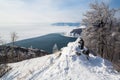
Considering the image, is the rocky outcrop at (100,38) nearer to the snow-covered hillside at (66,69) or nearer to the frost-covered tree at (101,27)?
the frost-covered tree at (101,27)

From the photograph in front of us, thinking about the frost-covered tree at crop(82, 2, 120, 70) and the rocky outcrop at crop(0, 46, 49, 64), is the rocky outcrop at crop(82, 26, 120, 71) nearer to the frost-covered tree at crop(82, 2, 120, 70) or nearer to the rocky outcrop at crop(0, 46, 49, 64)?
the frost-covered tree at crop(82, 2, 120, 70)

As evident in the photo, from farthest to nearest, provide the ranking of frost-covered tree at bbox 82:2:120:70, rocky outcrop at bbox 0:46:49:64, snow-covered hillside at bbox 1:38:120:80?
rocky outcrop at bbox 0:46:49:64 < frost-covered tree at bbox 82:2:120:70 < snow-covered hillside at bbox 1:38:120:80

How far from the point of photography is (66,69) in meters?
18.2

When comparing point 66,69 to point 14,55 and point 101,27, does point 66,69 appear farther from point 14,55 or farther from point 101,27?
point 14,55

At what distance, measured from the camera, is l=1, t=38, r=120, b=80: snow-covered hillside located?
1723 cm

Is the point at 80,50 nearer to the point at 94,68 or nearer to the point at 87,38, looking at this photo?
the point at 94,68

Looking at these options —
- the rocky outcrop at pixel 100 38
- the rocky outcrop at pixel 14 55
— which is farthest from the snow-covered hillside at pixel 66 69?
the rocky outcrop at pixel 14 55


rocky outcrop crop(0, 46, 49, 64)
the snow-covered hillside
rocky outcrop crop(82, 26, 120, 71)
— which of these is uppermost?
rocky outcrop crop(82, 26, 120, 71)

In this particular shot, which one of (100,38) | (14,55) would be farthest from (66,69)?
(14,55)

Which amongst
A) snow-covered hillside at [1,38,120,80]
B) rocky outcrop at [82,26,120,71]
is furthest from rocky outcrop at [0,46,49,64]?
rocky outcrop at [82,26,120,71]

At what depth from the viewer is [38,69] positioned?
19.2 m

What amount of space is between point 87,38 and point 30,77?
16.6 m

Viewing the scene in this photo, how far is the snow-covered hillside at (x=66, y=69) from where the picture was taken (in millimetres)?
17234

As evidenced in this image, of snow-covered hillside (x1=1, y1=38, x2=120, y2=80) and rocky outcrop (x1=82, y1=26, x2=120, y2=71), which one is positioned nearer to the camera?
snow-covered hillside (x1=1, y1=38, x2=120, y2=80)
